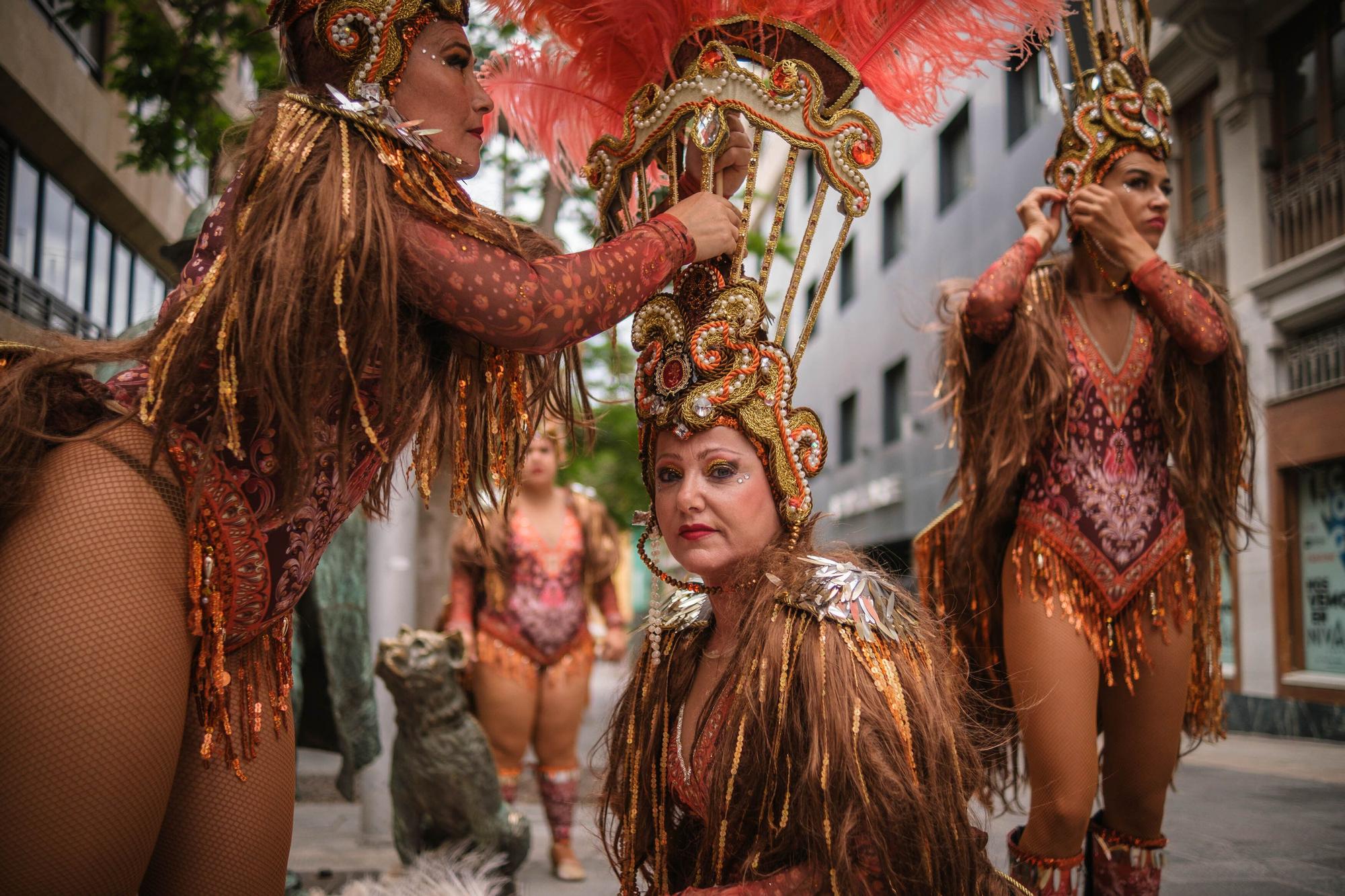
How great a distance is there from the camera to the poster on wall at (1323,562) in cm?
664

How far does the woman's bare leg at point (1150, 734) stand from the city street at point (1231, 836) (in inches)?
15.4

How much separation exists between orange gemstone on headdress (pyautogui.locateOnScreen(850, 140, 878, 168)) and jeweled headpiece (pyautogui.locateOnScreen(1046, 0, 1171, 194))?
862 millimetres

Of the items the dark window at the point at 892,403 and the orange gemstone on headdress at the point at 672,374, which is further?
the dark window at the point at 892,403

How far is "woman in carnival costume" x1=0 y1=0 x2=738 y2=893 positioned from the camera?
62.4 inches

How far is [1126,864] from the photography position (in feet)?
9.14

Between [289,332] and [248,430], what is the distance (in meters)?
0.20

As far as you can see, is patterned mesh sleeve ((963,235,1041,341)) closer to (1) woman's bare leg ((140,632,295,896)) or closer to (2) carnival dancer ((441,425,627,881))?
(1) woman's bare leg ((140,632,295,896))

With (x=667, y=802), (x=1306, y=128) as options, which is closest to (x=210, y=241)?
(x=667, y=802)

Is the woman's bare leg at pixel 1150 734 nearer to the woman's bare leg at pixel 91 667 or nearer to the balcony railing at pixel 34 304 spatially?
the woman's bare leg at pixel 91 667

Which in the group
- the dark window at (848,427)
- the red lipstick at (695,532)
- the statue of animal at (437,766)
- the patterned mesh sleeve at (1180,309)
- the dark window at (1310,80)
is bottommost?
the statue of animal at (437,766)

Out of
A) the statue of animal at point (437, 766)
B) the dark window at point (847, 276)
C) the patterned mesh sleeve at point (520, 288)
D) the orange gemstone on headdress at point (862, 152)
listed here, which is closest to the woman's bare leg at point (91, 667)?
the patterned mesh sleeve at point (520, 288)

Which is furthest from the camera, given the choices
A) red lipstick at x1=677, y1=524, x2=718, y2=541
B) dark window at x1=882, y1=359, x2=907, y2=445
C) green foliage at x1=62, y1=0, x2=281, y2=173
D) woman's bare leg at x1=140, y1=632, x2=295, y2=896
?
dark window at x1=882, y1=359, x2=907, y2=445

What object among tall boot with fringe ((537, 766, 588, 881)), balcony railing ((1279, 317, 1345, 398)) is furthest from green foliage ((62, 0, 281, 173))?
balcony railing ((1279, 317, 1345, 398))

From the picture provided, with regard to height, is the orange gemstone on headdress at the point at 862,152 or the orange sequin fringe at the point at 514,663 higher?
the orange gemstone on headdress at the point at 862,152
